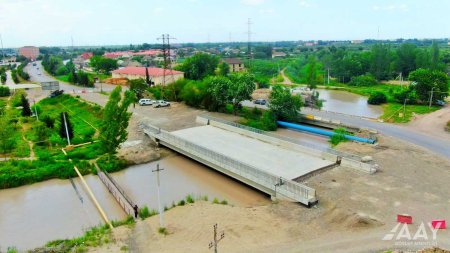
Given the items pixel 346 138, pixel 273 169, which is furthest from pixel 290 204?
pixel 346 138

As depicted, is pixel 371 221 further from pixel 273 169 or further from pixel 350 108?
pixel 350 108

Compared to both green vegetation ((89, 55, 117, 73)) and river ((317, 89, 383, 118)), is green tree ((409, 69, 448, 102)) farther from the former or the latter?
green vegetation ((89, 55, 117, 73))

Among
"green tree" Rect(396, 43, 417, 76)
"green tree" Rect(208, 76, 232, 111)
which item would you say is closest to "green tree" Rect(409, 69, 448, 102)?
"green tree" Rect(208, 76, 232, 111)

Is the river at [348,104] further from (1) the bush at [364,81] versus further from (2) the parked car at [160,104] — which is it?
(2) the parked car at [160,104]

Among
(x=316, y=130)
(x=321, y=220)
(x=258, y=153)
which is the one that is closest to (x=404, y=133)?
(x=316, y=130)

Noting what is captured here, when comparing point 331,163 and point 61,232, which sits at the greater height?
point 331,163

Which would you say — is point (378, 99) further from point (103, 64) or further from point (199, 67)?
point (103, 64)
